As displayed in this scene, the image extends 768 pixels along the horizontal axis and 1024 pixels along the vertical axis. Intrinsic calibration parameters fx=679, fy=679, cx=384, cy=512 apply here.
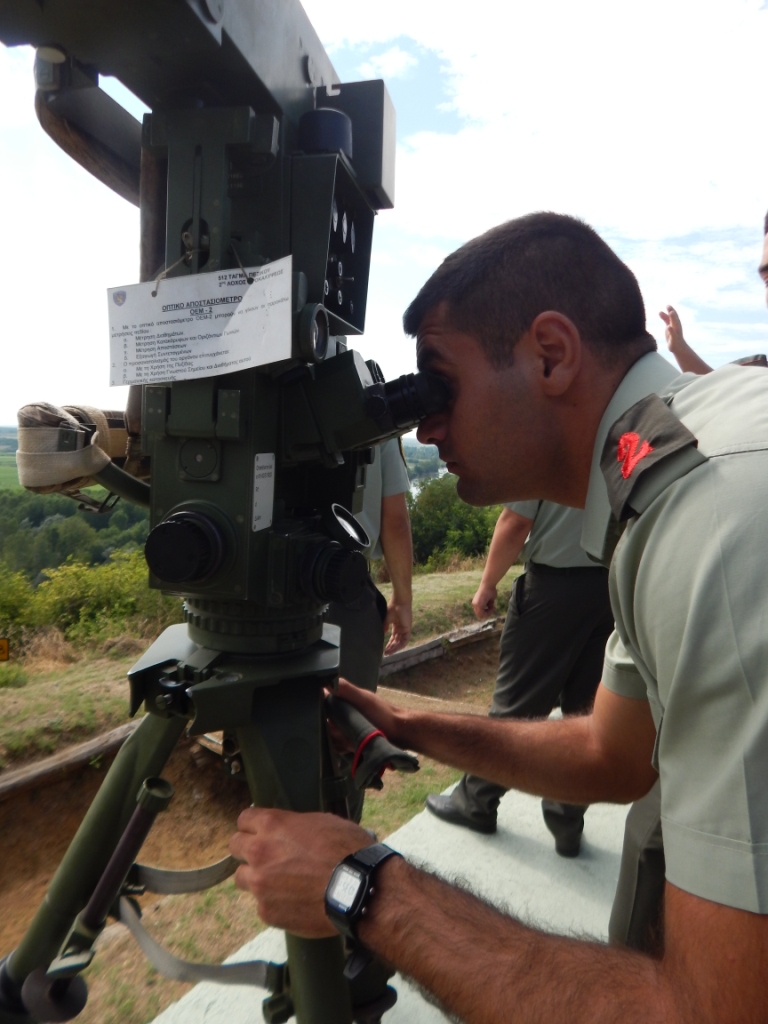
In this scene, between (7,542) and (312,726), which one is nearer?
(312,726)

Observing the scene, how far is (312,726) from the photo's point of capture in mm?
1238

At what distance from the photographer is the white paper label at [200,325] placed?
1.10 m

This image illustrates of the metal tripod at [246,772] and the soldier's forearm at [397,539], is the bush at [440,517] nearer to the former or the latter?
the soldier's forearm at [397,539]

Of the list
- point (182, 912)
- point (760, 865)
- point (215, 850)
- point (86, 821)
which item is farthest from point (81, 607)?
point (760, 865)

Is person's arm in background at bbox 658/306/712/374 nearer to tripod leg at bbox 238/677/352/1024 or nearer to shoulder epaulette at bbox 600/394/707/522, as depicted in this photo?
shoulder epaulette at bbox 600/394/707/522

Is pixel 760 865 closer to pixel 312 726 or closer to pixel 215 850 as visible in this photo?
pixel 312 726

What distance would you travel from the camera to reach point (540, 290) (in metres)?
1.42

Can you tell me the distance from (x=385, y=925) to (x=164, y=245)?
4.00 ft

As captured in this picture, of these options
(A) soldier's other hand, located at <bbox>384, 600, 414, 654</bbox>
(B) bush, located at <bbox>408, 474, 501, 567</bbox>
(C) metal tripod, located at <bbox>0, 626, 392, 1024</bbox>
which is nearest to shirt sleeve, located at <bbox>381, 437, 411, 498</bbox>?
(A) soldier's other hand, located at <bbox>384, 600, 414, 654</bbox>

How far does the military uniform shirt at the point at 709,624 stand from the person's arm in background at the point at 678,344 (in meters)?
3.09

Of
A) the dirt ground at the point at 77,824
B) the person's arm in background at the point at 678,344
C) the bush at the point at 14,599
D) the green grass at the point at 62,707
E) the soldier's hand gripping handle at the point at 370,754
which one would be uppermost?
the person's arm in background at the point at 678,344

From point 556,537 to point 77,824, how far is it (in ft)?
9.72

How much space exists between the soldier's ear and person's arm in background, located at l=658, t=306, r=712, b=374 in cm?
281

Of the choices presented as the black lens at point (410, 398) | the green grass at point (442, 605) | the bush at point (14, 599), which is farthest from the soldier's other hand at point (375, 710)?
the bush at point (14, 599)
